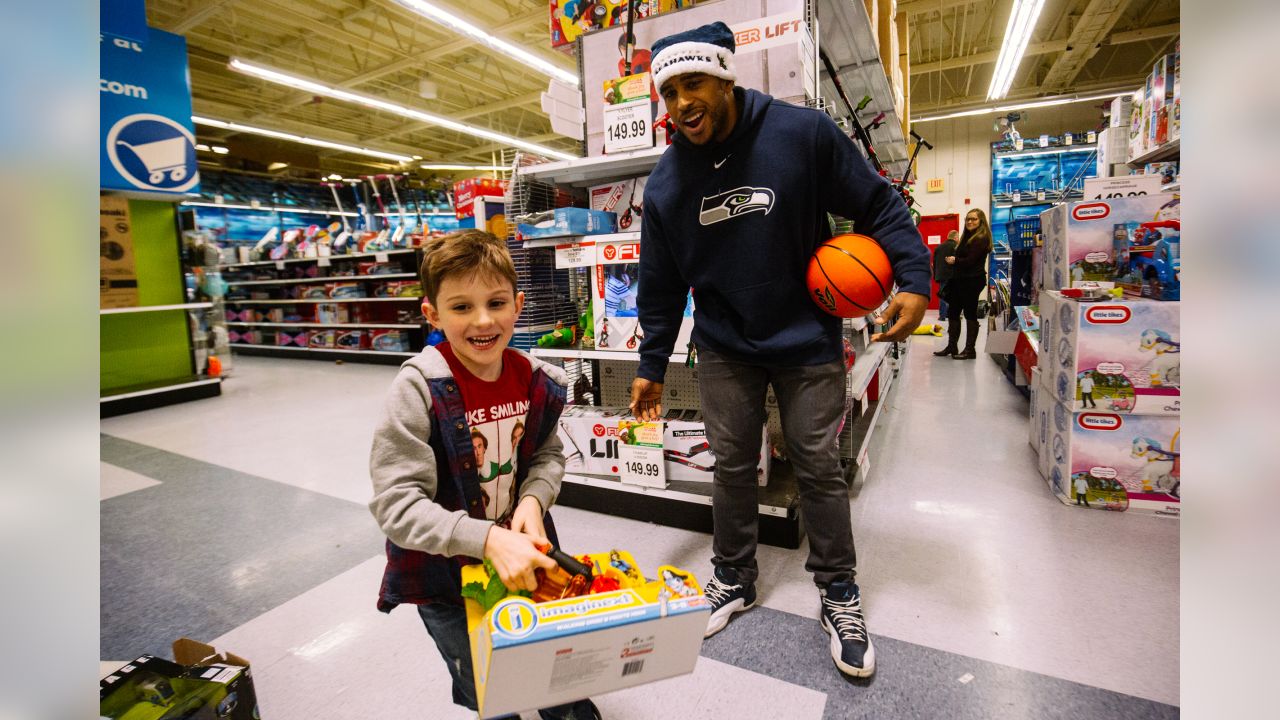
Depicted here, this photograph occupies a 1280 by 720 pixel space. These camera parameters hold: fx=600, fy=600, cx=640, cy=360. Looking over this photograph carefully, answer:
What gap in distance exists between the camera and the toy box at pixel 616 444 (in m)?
2.53

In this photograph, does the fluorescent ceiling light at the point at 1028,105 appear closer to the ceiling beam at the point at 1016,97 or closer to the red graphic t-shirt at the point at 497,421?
the ceiling beam at the point at 1016,97

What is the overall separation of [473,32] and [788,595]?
25.9 ft

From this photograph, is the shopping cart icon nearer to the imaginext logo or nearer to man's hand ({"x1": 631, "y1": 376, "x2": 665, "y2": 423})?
man's hand ({"x1": 631, "y1": 376, "x2": 665, "y2": 423})

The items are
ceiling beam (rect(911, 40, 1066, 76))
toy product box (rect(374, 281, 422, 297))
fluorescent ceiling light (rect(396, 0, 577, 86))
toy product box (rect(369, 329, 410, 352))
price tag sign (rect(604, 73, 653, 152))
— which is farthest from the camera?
ceiling beam (rect(911, 40, 1066, 76))

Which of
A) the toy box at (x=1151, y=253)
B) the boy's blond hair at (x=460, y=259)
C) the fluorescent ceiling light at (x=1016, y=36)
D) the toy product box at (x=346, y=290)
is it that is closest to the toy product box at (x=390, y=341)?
the toy product box at (x=346, y=290)

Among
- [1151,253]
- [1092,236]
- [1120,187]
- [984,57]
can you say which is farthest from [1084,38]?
[1151,253]

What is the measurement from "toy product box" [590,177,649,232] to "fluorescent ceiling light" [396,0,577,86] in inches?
142

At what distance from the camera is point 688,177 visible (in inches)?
71.5

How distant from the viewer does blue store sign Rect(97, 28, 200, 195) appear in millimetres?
4848

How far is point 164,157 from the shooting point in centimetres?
519

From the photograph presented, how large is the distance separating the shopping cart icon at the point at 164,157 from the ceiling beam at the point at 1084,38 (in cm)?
1126

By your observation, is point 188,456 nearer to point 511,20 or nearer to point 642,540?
point 642,540

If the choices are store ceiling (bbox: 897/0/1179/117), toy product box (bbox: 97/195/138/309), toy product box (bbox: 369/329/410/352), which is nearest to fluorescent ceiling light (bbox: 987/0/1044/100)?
store ceiling (bbox: 897/0/1179/117)
